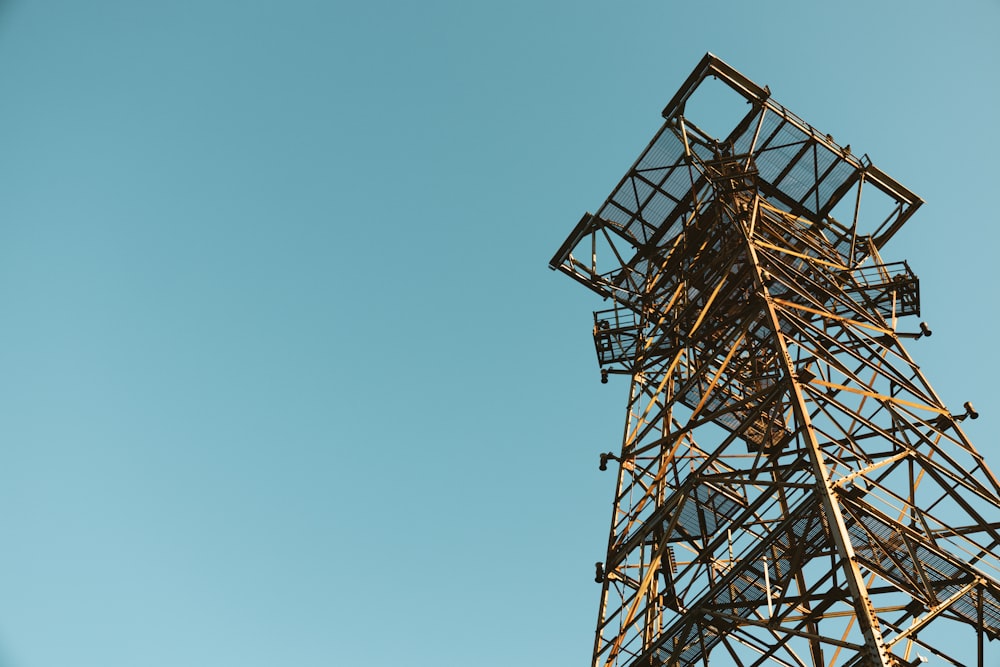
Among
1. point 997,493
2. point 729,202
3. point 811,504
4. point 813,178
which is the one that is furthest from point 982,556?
point 813,178

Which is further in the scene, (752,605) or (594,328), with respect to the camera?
(594,328)

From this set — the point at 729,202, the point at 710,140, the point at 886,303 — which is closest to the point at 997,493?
the point at 886,303

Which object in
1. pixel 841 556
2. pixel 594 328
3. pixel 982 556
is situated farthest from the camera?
pixel 594 328

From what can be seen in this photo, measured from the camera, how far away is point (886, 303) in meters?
19.6

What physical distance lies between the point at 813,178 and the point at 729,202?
3.97 meters

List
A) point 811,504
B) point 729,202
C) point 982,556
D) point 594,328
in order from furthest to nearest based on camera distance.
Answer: point 594,328 → point 729,202 → point 982,556 → point 811,504

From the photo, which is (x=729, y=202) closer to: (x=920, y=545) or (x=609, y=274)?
(x=609, y=274)

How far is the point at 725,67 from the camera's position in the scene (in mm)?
21297

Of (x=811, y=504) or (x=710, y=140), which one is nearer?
(x=811, y=504)

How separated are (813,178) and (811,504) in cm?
1223

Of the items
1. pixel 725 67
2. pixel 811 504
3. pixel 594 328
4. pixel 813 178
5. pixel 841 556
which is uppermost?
pixel 725 67

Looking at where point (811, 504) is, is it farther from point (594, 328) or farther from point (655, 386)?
point (594, 328)

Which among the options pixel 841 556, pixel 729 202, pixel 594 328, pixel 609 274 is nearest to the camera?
pixel 841 556

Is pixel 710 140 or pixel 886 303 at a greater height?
pixel 710 140
